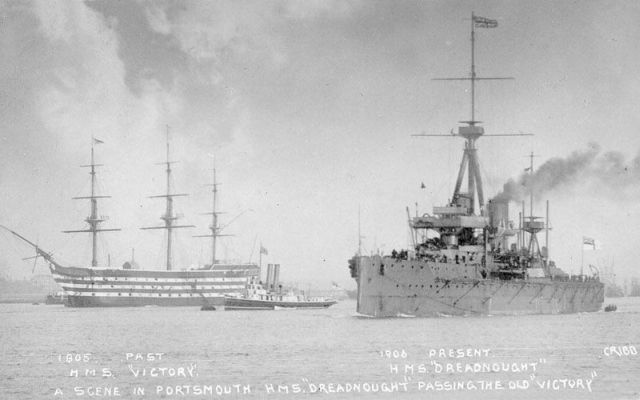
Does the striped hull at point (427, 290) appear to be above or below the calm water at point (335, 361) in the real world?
above

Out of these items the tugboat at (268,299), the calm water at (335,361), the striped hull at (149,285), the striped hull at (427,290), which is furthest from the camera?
the striped hull at (149,285)

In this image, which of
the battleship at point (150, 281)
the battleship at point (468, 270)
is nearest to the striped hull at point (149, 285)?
the battleship at point (150, 281)

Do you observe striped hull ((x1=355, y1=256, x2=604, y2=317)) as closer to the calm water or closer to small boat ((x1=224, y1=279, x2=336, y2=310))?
the calm water

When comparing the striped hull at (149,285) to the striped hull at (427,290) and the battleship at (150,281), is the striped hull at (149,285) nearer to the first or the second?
the battleship at (150,281)

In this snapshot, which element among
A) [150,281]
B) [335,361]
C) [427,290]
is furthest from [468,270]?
[150,281]

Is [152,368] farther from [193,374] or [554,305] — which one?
[554,305]

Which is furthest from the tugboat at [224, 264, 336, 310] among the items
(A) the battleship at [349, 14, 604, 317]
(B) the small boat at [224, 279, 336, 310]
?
(A) the battleship at [349, 14, 604, 317]

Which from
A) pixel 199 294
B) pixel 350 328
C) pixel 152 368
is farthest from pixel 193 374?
pixel 199 294

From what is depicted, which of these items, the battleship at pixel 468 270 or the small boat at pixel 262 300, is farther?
the small boat at pixel 262 300
